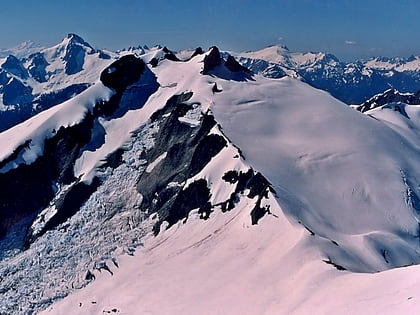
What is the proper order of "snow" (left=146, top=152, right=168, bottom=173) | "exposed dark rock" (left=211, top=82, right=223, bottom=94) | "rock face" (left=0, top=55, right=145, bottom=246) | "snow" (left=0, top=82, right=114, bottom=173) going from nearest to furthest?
1. "rock face" (left=0, top=55, right=145, bottom=246)
2. "snow" (left=146, top=152, right=168, bottom=173)
3. "snow" (left=0, top=82, right=114, bottom=173)
4. "exposed dark rock" (left=211, top=82, right=223, bottom=94)

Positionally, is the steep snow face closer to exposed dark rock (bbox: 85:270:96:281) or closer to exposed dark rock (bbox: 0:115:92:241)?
exposed dark rock (bbox: 85:270:96:281)

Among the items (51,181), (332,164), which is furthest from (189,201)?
(51,181)

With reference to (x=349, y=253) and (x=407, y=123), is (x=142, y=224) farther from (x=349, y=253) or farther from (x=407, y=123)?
(x=407, y=123)

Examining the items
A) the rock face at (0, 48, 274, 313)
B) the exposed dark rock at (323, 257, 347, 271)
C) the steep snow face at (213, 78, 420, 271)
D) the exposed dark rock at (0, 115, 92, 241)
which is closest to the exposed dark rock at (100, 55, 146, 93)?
the rock face at (0, 48, 274, 313)

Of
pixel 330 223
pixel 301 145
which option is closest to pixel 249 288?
pixel 330 223

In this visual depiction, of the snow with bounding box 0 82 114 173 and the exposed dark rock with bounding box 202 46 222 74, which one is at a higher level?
the exposed dark rock with bounding box 202 46 222 74

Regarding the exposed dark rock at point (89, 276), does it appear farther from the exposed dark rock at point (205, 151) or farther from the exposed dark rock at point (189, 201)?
the exposed dark rock at point (205, 151)

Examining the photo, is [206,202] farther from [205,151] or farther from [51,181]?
[51,181]
